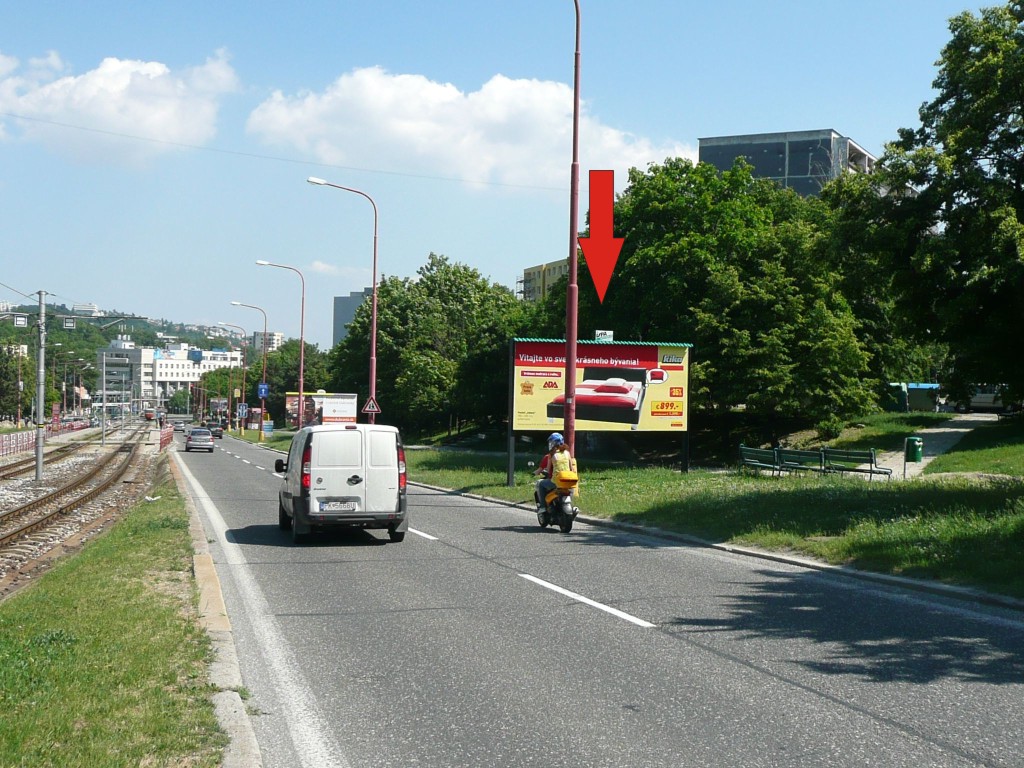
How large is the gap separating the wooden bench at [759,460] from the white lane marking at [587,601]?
1651 centimetres

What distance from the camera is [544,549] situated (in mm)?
14406

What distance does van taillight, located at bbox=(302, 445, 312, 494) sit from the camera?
15.2 metres

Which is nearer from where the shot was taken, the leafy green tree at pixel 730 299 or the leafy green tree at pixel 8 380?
the leafy green tree at pixel 730 299

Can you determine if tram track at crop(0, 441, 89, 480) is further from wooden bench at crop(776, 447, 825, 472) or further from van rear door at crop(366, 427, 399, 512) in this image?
wooden bench at crop(776, 447, 825, 472)

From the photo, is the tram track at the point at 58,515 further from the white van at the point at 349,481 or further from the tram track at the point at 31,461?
the white van at the point at 349,481

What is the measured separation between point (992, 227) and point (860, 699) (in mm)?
12082

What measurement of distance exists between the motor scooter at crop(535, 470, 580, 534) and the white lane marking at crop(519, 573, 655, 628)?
15.8 feet

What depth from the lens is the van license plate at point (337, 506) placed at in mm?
15180

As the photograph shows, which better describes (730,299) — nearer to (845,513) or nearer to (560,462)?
(845,513)

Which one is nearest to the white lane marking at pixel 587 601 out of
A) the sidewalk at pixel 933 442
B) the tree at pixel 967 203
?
the tree at pixel 967 203

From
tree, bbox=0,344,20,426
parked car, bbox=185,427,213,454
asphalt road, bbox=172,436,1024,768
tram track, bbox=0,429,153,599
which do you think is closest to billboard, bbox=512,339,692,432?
tram track, bbox=0,429,153,599

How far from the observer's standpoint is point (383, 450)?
15.6 meters

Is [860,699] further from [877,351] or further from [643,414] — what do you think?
[877,351]

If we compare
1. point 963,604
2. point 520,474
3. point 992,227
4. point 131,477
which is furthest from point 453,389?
point 963,604
